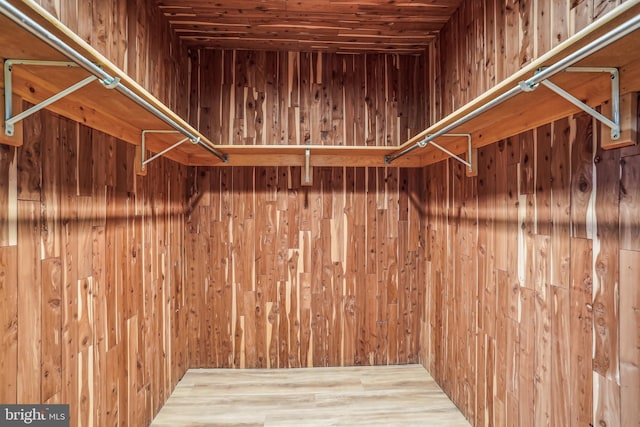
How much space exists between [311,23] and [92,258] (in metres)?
1.98

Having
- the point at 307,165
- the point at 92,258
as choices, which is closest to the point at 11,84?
the point at 92,258

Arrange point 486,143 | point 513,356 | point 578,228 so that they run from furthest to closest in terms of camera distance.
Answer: point 486,143 < point 513,356 < point 578,228

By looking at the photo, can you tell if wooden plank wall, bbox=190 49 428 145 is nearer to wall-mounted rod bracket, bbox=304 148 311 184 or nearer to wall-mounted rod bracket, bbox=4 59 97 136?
wall-mounted rod bracket, bbox=304 148 311 184

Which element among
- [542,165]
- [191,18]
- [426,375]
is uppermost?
[191,18]

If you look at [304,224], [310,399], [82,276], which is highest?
[304,224]

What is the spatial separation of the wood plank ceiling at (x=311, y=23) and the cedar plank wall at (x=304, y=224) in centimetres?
15

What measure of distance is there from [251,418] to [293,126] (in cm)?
213

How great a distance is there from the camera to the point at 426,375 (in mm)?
2826

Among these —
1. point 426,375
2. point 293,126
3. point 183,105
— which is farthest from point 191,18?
point 426,375

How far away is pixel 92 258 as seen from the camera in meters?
1.61

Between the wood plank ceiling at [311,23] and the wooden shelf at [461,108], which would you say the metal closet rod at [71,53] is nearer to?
the wooden shelf at [461,108]

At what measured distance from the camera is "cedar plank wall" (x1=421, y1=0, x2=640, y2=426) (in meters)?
1.20

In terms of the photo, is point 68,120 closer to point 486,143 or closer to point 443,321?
point 486,143

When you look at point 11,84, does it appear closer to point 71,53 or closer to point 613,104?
point 71,53
